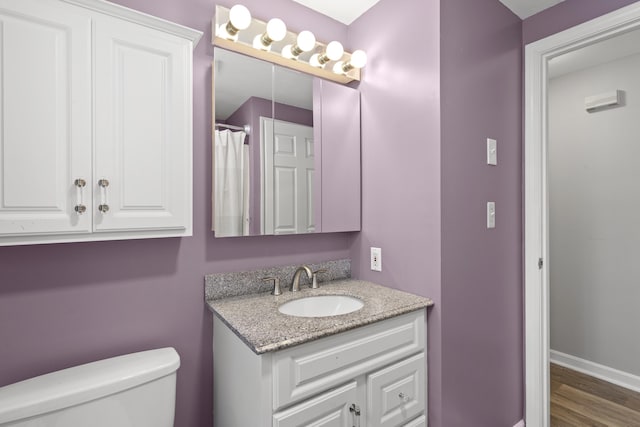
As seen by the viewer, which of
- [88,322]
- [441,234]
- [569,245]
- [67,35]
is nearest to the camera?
[67,35]

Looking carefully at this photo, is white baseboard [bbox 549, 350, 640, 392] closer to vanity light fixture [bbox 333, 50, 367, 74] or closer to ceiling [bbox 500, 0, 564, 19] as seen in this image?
ceiling [bbox 500, 0, 564, 19]

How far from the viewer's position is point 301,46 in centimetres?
156

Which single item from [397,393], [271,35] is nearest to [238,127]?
[271,35]

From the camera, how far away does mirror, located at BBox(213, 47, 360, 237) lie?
1424 millimetres

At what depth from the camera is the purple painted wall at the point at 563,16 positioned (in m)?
1.57

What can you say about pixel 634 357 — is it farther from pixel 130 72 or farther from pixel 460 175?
pixel 130 72

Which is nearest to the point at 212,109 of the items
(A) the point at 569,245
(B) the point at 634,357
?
(A) the point at 569,245

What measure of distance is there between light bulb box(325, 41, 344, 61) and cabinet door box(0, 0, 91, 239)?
3.35ft

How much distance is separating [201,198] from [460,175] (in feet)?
3.82

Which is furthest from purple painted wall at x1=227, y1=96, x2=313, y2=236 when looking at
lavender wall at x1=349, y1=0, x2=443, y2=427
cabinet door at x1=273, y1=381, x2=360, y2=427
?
cabinet door at x1=273, y1=381, x2=360, y2=427

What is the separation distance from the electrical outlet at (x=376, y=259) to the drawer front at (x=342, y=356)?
348 millimetres

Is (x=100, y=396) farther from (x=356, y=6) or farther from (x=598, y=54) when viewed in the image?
(x=598, y=54)

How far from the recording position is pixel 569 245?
2.60 m

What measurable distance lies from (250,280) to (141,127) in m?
0.79
